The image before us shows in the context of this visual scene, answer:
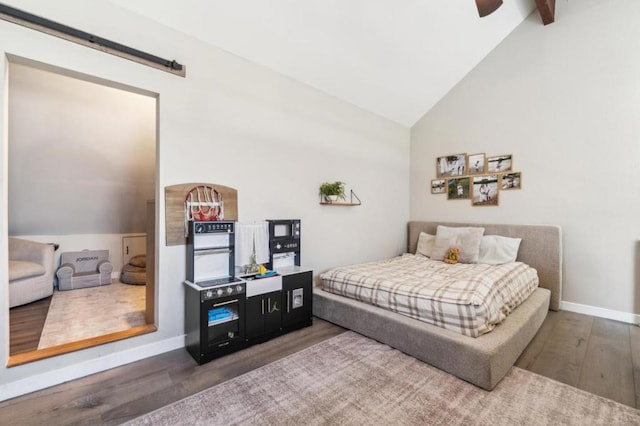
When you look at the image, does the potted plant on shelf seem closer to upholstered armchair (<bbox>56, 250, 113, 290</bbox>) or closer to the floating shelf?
the floating shelf

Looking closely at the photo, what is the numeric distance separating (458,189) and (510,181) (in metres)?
0.66

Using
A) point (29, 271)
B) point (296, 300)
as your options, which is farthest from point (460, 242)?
point (29, 271)

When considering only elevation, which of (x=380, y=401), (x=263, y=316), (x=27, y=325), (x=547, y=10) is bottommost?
(x=380, y=401)

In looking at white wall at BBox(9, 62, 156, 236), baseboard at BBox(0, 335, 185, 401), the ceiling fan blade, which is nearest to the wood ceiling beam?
the ceiling fan blade

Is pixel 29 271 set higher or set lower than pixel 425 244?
lower

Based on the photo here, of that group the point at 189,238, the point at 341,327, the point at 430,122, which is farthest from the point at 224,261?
the point at 430,122

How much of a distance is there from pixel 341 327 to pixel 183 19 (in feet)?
10.1

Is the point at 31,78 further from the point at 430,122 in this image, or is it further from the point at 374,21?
the point at 430,122

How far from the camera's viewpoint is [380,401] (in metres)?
1.79

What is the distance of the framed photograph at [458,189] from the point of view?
14.0 feet

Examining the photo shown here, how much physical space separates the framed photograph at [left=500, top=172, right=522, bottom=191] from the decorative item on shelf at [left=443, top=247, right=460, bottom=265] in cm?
107

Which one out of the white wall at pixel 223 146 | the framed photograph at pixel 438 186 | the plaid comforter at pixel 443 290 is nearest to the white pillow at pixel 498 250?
the plaid comforter at pixel 443 290

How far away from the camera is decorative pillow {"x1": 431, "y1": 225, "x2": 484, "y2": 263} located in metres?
3.70

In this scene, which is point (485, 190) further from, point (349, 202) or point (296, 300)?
point (296, 300)
